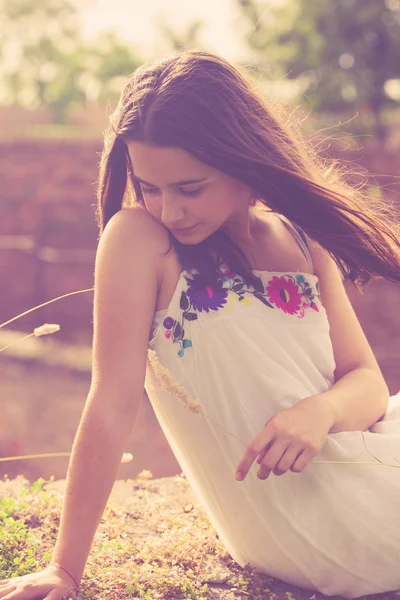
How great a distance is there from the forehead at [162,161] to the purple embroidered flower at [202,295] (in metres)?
0.24

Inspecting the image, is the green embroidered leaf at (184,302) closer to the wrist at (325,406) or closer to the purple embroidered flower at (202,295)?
the purple embroidered flower at (202,295)

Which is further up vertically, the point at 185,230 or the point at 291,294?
the point at 185,230

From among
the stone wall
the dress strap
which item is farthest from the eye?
the stone wall

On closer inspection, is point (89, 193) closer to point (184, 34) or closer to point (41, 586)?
point (41, 586)

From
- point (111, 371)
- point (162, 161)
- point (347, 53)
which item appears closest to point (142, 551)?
point (111, 371)

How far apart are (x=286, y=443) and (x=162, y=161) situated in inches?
24.3

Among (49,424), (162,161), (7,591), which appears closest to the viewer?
(7,591)

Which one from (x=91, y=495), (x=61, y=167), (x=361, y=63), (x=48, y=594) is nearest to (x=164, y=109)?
(x=91, y=495)

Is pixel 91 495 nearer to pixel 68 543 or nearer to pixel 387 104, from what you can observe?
pixel 68 543

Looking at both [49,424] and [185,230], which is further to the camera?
[49,424]

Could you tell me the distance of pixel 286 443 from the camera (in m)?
1.52

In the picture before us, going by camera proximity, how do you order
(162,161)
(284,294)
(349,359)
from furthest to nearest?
(349,359) < (284,294) < (162,161)

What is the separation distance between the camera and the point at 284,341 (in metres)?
1.77

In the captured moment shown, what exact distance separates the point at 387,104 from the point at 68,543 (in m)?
13.5
